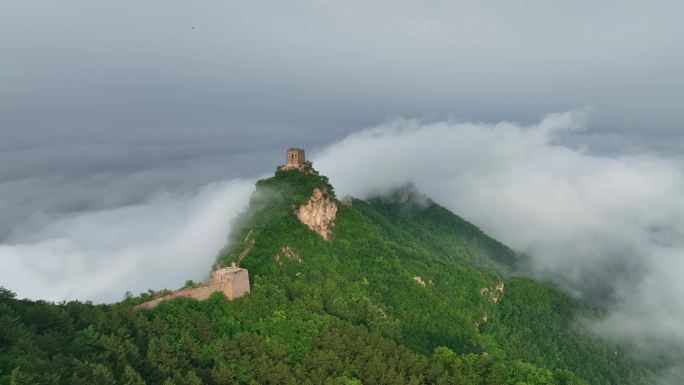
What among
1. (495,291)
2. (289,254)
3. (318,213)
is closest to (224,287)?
(289,254)

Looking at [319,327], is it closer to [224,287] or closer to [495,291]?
[224,287]

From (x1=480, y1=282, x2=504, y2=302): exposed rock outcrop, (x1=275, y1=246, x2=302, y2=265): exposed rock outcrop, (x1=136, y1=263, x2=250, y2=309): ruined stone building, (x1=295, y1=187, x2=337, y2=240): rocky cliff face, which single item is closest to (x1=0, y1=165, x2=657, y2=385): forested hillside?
(x1=275, y1=246, x2=302, y2=265): exposed rock outcrop

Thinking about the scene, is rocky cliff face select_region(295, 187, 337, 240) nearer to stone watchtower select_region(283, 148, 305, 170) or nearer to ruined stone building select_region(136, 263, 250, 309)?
stone watchtower select_region(283, 148, 305, 170)

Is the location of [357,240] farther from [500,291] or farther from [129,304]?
[129,304]

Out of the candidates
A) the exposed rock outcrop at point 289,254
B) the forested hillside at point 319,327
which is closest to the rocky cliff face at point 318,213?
the forested hillside at point 319,327

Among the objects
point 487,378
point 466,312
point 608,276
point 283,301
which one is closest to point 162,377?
point 283,301

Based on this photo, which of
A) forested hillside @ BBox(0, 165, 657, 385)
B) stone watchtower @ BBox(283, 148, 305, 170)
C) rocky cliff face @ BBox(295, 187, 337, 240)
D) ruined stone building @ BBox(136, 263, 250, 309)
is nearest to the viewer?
forested hillside @ BBox(0, 165, 657, 385)
